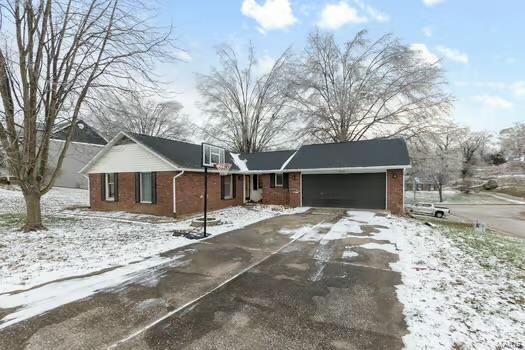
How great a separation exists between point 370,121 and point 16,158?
933 inches

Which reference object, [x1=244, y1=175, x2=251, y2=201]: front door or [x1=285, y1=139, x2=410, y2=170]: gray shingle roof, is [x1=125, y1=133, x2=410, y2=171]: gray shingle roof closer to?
[x1=285, y1=139, x2=410, y2=170]: gray shingle roof

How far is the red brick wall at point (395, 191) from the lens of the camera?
13438mm

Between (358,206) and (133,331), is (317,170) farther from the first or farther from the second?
(133,331)

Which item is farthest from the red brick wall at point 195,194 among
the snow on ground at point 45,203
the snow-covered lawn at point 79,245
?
the snow on ground at point 45,203

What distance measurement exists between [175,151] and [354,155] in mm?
9798

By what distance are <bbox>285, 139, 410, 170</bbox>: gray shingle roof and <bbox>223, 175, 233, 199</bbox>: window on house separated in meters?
3.57

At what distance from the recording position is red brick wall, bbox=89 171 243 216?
Answer: 11.9 metres

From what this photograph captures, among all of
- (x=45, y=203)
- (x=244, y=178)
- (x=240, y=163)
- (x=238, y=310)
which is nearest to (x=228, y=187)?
(x=244, y=178)

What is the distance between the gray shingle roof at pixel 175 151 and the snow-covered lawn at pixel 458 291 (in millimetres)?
7173

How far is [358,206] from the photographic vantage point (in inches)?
571

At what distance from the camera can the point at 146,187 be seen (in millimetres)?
12844

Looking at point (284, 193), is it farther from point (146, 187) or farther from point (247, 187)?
point (146, 187)

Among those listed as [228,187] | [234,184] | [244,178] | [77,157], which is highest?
[77,157]

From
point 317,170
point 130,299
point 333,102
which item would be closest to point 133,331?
point 130,299
